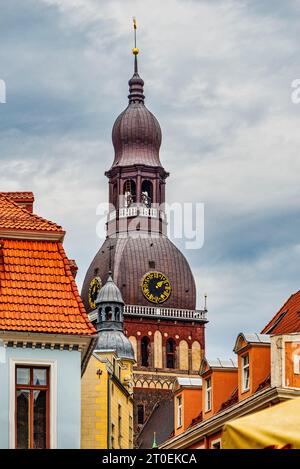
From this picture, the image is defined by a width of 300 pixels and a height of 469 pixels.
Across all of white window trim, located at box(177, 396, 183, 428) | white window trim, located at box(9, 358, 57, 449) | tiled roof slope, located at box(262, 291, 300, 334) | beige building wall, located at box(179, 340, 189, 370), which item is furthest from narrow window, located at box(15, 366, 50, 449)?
beige building wall, located at box(179, 340, 189, 370)

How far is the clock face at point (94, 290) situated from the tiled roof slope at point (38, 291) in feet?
321

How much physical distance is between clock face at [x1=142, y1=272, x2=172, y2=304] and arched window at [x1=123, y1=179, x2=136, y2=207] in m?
9.95

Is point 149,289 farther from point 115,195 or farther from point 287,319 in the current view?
point 287,319

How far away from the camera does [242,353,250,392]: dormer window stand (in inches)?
1426

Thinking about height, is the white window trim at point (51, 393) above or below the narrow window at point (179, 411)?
below

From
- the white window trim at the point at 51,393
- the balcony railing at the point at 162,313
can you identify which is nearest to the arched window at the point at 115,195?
the balcony railing at the point at 162,313

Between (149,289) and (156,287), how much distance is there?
0.67 meters

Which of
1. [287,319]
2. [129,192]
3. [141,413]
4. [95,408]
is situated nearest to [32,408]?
[95,408]

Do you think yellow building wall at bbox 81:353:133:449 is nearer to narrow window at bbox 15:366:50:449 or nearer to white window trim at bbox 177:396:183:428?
white window trim at bbox 177:396:183:428

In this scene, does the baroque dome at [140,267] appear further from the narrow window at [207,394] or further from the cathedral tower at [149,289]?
the narrow window at [207,394]

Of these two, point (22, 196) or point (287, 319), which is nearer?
point (22, 196)

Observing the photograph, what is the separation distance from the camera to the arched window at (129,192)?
134500mm

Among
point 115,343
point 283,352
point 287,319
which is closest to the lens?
point 283,352

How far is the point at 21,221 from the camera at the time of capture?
29.1m
